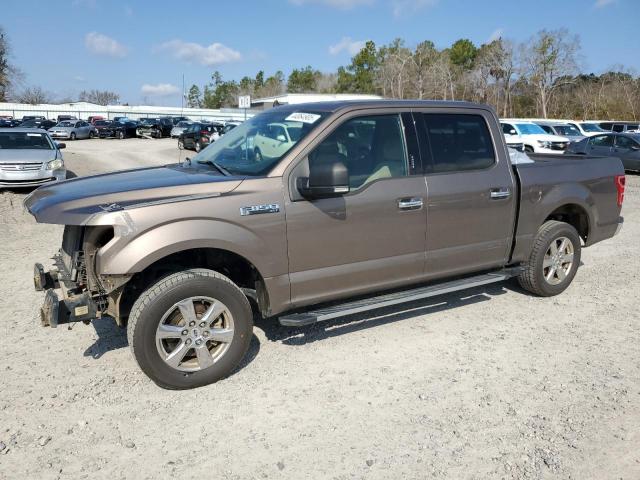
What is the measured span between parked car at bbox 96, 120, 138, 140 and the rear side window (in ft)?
131

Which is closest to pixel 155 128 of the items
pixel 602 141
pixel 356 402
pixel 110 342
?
pixel 602 141

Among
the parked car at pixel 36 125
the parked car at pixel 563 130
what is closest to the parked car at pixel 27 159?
the parked car at pixel 563 130

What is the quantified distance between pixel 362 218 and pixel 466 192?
114 cm

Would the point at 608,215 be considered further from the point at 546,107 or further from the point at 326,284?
the point at 546,107

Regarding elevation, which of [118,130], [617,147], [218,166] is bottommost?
[617,147]

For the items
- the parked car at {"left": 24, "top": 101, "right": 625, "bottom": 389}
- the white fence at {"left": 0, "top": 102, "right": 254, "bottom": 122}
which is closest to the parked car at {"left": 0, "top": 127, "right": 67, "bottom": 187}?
the parked car at {"left": 24, "top": 101, "right": 625, "bottom": 389}

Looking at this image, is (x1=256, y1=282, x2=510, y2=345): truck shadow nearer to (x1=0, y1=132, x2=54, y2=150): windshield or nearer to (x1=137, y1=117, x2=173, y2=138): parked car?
(x1=0, y1=132, x2=54, y2=150): windshield

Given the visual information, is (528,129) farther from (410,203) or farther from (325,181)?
(325,181)

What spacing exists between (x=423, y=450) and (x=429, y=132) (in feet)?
8.80

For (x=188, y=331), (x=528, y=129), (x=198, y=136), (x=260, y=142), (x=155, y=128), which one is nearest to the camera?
(x=188, y=331)

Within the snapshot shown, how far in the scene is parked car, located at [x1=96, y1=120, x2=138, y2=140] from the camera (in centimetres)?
4025

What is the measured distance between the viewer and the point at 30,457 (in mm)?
2980

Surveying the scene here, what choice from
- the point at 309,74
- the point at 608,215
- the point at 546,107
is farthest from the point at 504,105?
the point at 608,215

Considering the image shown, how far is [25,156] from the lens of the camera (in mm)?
12617
